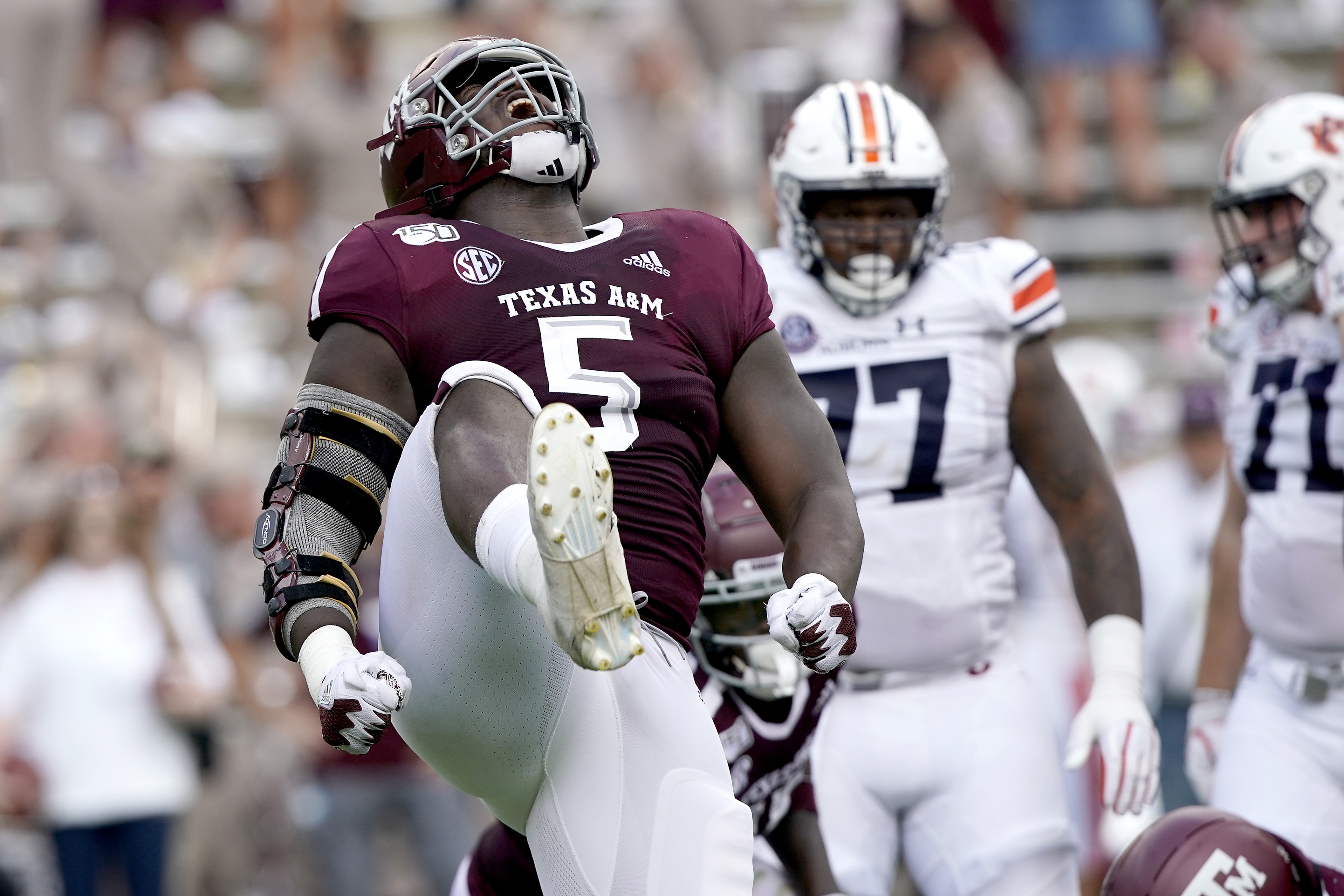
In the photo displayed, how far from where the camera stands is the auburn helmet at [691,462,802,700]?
12.0 feet

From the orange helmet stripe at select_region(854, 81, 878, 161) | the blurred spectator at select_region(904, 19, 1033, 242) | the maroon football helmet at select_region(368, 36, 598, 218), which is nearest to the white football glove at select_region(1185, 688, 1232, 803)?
the orange helmet stripe at select_region(854, 81, 878, 161)

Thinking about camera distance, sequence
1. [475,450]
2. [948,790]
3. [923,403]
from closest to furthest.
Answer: [475,450], [948,790], [923,403]

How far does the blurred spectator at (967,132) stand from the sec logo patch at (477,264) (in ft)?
21.4

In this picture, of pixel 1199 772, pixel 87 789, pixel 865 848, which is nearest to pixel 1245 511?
pixel 1199 772

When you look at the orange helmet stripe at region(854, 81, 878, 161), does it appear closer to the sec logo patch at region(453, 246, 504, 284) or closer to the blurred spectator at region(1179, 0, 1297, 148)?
the sec logo patch at region(453, 246, 504, 284)

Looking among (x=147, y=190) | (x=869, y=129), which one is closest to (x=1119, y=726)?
(x=869, y=129)

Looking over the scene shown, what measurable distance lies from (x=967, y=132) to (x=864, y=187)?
539cm

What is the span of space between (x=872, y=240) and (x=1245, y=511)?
1.21 metres

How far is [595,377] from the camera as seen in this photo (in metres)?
2.76

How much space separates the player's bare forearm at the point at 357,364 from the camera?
2807mm

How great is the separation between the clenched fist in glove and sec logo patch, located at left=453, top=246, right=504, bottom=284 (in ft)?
1.87

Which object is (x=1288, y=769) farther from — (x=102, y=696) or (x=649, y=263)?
(x=102, y=696)

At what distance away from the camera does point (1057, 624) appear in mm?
7051

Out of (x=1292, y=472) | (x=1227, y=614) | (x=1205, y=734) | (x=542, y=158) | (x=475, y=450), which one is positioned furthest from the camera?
(x=1227, y=614)
